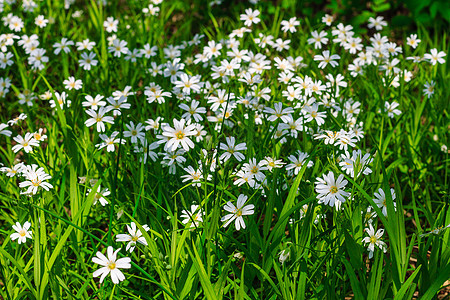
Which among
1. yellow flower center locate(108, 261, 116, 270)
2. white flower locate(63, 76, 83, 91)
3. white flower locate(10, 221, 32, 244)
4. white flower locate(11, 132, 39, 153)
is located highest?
white flower locate(63, 76, 83, 91)

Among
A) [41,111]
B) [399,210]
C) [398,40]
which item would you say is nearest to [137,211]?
[399,210]

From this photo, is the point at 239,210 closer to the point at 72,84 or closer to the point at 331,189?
the point at 331,189

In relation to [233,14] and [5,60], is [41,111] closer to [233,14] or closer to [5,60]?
[5,60]

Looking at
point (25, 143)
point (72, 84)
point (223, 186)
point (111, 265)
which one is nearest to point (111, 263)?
point (111, 265)

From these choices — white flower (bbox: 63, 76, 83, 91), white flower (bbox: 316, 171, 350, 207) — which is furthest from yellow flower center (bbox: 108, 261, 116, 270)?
white flower (bbox: 63, 76, 83, 91)

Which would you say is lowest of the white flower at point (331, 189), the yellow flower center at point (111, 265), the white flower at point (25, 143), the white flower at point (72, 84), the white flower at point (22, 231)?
the yellow flower center at point (111, 265)

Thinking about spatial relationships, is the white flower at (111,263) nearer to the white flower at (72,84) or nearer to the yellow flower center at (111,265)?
the yellow flower center at (111,265)

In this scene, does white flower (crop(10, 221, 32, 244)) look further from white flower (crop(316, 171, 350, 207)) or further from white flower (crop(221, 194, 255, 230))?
white flower (crop(316, 171, 350, 207))

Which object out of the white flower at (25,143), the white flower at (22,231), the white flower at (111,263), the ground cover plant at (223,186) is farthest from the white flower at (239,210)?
the white flower at (25,143)
